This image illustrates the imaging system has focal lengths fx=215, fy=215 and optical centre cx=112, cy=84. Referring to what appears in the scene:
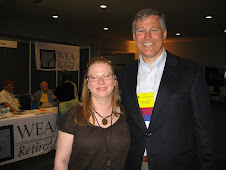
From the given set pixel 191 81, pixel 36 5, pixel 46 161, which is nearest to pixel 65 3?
pixel 36 5

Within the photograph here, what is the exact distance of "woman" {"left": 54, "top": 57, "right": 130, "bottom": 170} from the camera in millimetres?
1444

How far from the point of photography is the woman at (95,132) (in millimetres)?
1444

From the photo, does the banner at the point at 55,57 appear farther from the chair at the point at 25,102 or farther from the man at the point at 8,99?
the man at the point at 8,99

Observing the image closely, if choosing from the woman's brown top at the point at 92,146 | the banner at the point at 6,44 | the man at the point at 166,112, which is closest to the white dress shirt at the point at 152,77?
the man at the point at 166,112

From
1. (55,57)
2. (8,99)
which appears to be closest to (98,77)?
(8,99)

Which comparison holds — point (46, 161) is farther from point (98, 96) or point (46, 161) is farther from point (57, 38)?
point (57, 38)

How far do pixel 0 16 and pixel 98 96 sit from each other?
5.83 metres

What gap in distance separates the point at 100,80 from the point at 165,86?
44cm

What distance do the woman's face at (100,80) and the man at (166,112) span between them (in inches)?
6.4

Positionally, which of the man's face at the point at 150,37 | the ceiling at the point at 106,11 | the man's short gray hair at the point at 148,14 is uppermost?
the ceiling at the point at 106,11

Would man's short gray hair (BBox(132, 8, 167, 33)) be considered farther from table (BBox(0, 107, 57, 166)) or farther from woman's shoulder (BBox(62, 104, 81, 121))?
table (BBox(0, 107, 57, 166))

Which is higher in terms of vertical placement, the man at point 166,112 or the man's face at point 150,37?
the man's face at point 150,37

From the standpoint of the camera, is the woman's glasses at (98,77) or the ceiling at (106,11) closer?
the woman's glasses at (98,77)

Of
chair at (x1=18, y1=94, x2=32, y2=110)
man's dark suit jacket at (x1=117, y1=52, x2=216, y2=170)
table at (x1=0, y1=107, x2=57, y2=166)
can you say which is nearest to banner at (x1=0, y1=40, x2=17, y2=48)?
chair at (x1=18, y1=94, x2=32, y2=110)
